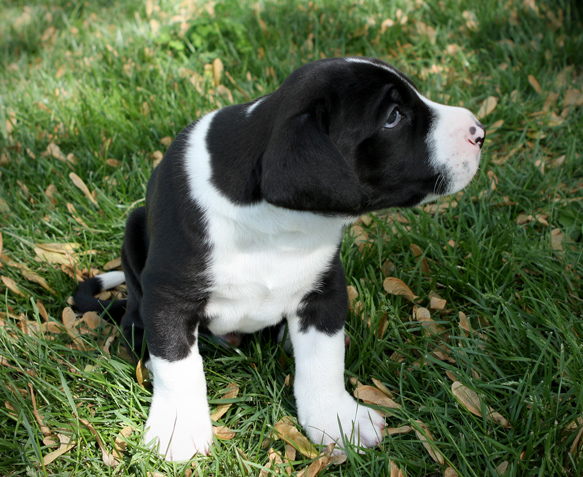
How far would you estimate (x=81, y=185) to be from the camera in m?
3.83

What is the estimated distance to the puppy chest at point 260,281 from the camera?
7.38 feet

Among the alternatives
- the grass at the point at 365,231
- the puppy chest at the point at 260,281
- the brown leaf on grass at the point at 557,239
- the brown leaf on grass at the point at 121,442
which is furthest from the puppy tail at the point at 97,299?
the brown leaf on grass at the point at 557,239

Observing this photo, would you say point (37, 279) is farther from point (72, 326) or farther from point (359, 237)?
point (359, 237)

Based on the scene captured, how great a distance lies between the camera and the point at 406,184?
2.26m

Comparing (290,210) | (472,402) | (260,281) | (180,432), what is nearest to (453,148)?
(290,210)

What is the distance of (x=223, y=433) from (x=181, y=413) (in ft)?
0.70

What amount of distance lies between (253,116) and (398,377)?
1298 millimetres

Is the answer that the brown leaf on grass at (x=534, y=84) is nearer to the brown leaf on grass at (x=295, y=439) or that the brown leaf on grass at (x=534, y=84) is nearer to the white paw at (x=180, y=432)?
the brown leaf on grass at (x=295, y=439)

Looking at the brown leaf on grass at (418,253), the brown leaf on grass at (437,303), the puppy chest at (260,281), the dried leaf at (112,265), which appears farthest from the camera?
the dried leaf at (112,265)

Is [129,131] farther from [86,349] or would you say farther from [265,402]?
[265,402]

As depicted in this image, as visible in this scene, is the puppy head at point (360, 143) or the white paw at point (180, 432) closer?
the puppy head at point (360, 143)

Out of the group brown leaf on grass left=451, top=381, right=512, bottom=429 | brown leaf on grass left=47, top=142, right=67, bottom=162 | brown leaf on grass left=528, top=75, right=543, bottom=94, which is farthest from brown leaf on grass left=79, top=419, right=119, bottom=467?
brown leaf on grass left=528, top=75, right=543, bottom=94

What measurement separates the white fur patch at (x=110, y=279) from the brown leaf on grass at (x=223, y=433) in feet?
3.72

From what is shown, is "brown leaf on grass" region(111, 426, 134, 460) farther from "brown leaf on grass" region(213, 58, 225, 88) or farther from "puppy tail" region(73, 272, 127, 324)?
"brown leaf on grass" region(213, 58, 225, 88)
